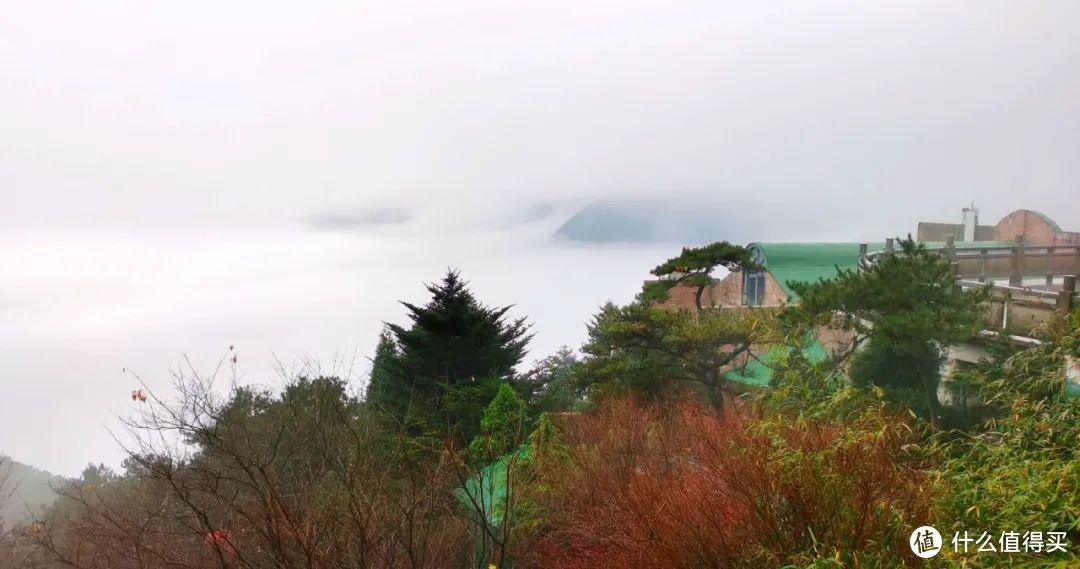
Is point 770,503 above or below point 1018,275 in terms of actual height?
below

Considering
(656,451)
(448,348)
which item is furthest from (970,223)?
A: (448,348)

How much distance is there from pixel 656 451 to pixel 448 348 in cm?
404

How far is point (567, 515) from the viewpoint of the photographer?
4633 millimetres

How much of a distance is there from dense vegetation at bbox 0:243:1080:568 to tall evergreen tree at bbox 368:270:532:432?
3cm

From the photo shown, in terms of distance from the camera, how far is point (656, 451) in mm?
4758

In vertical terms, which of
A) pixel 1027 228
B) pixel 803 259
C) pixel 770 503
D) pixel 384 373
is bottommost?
pixel 384 373

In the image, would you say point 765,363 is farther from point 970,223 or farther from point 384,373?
point 384,373

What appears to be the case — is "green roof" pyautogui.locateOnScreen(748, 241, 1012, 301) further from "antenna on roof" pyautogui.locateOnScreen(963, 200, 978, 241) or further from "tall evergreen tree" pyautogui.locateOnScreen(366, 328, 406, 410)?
"tall evergreen tree" pyautogui.locateOnScreen(366, 328, 406, 410)

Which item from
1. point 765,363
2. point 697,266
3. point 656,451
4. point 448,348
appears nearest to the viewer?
point 656,451

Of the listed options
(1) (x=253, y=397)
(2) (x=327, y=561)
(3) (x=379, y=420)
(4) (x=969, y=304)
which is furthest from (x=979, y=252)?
(1) (x=253, y=397)

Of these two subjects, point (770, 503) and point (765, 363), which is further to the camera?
point (765, 363)

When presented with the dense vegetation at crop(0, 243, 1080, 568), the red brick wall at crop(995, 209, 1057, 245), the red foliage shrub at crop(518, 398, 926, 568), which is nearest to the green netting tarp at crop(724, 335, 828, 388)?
the dense vegetation at crop(0, 243, 1080, 568)

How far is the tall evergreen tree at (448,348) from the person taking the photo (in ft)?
26.9

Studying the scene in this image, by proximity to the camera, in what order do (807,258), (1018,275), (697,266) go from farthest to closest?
1. (697,266)
2. (807,258)
3. (1018,275)
